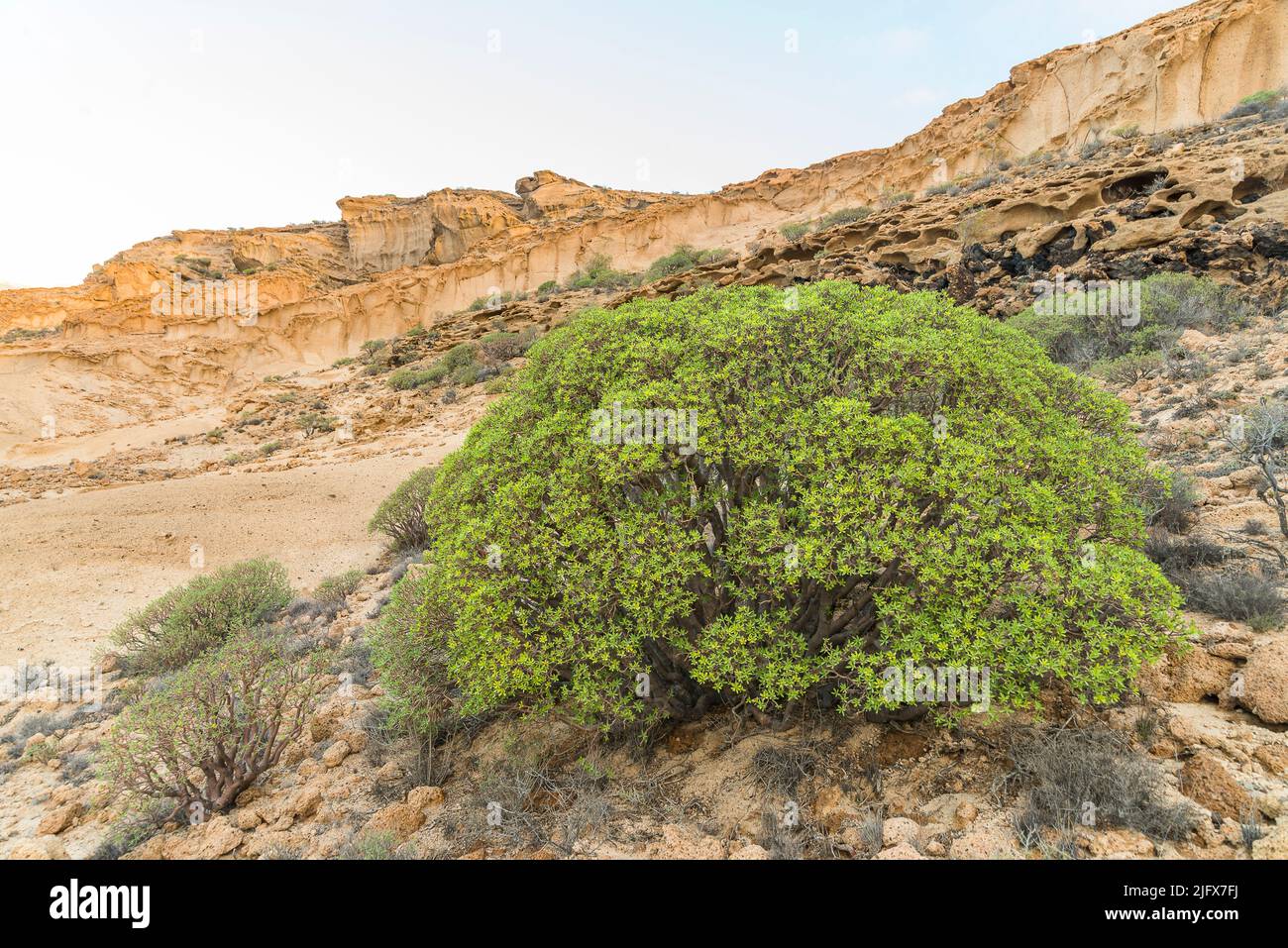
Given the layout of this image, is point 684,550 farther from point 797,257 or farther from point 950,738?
point 797,257

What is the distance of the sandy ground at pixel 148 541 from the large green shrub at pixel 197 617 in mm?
695

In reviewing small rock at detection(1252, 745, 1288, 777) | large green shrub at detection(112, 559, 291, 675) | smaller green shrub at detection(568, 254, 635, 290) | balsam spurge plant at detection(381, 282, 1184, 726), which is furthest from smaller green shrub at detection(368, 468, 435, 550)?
smaller green shrub at detection(568, 254, 635, 290)

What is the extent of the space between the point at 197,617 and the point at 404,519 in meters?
3.19

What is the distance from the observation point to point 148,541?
34.1ft

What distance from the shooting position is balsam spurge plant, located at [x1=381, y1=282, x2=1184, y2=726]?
10.1 feet

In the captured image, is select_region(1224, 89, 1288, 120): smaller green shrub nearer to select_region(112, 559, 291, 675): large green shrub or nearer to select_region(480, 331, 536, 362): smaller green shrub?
select_region(480, 331, 536, 362): smaller green shrub

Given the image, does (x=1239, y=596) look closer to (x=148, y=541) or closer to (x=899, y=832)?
(x=899, y=832)

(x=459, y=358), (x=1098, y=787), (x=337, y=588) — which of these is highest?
(x=459, y=358)

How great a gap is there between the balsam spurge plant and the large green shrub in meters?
4.20

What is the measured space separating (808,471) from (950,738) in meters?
2.05

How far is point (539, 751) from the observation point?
14.3 feet

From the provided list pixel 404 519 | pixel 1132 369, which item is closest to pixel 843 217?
pixel 1132 369

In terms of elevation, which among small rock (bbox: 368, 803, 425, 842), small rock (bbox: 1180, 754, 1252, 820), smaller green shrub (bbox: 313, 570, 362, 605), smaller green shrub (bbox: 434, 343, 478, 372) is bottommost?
small rock (bbox: 368, 803, 425, 842)

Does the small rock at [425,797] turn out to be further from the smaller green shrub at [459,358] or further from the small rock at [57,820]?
the smaller green shrub at [459,358]
